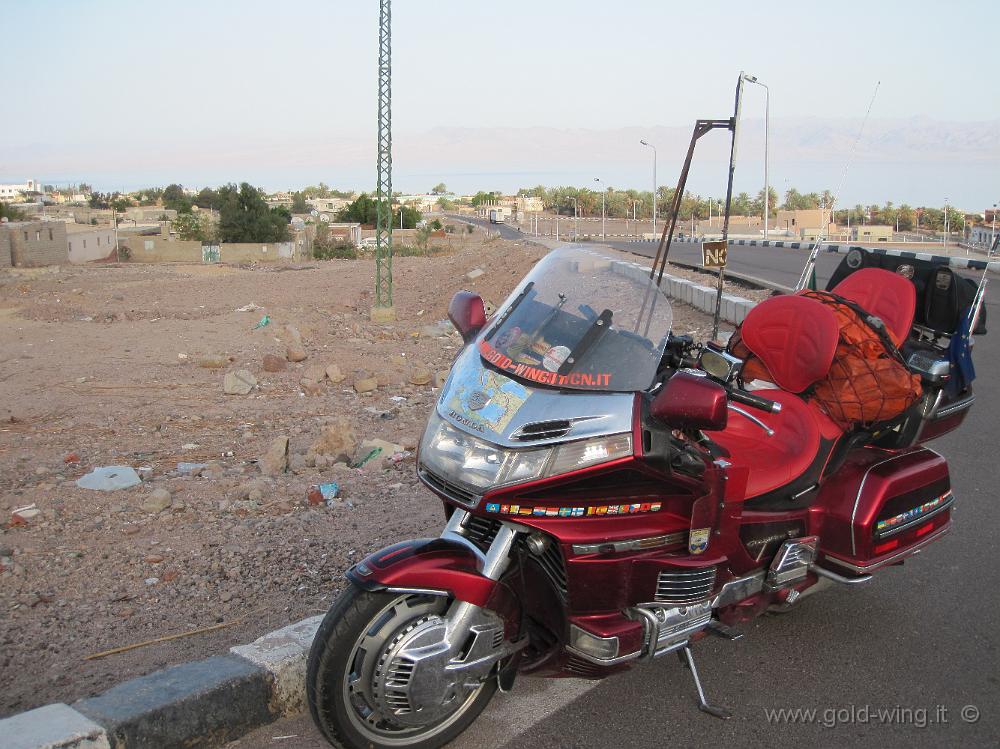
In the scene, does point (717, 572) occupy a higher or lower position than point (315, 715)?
higher

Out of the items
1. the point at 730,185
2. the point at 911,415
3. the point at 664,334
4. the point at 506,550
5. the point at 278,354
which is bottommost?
the point at 278,354

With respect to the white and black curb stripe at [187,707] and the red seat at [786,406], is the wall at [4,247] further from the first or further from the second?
the red seat at [786,406]

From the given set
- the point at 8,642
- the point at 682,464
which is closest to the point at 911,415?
the point at 682,464

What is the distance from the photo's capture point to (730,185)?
5.30 metres

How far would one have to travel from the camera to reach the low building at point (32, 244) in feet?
157

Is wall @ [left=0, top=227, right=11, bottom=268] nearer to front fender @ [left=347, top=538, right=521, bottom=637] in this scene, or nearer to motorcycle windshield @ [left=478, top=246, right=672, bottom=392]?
motorcycle windshield @ [left=478, top=246, right=672, bottom=392]

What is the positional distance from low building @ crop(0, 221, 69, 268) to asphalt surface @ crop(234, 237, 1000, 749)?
51.4 m

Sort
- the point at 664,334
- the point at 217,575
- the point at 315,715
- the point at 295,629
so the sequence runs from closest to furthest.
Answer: the point at 315,715
the point at 664,334
the point at 295,629
the point at 217,575

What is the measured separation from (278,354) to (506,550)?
450 inches

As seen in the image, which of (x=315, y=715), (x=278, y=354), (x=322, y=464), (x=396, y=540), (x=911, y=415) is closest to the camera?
(x=315, y=715)

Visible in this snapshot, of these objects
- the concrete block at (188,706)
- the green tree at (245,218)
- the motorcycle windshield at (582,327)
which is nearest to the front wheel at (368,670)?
the concrete block at (188,706)

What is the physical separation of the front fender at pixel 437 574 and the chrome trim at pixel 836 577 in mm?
1543

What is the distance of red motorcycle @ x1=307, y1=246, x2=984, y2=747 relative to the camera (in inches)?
113

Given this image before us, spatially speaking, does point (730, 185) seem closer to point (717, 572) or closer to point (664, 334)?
point (664, 334)
